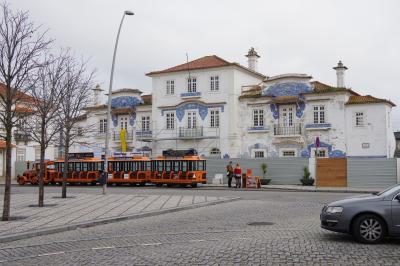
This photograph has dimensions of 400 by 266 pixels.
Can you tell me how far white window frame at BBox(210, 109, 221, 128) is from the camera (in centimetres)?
4975

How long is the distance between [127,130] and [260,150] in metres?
15.3

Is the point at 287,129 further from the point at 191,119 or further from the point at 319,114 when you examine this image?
the point at 191,119

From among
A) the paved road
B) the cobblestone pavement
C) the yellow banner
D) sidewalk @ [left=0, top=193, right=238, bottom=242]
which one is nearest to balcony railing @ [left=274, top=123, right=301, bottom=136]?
the yellow banner

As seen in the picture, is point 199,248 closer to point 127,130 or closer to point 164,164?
point 164,164

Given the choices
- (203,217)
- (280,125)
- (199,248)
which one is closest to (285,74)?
(280,125)

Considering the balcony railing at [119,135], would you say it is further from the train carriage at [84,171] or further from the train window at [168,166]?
the train window at [168,166]

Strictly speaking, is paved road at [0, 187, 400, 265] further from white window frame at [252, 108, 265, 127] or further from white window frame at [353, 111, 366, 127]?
white window frame at [252, 108, 265, 127]

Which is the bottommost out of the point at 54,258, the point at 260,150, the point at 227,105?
the point at 54,258

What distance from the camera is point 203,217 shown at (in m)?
16.4

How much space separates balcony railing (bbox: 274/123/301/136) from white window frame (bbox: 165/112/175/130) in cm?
1066

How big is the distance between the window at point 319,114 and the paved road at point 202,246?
3108cm

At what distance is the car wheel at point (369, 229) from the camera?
1070 centimetres

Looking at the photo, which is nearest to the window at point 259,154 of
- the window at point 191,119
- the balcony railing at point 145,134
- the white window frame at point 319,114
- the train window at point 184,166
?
the white window frame at point 319,114

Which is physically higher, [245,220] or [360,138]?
[360,138]
